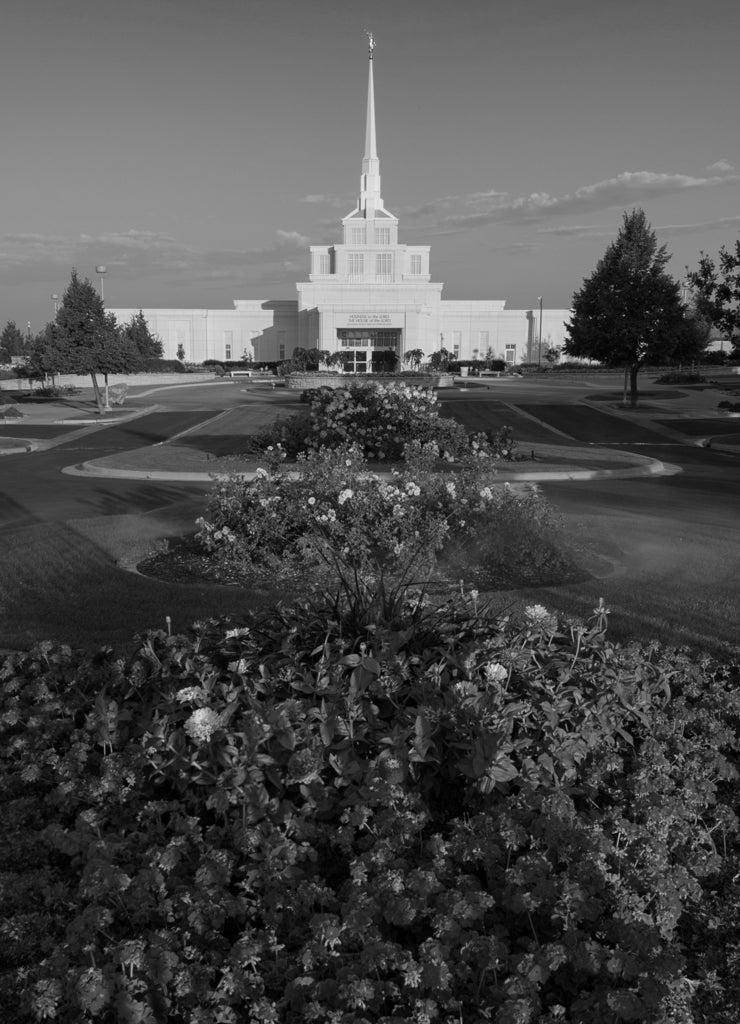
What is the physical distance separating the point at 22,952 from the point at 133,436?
28576 mm

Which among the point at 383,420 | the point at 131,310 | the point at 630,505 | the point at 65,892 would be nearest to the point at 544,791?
the point at 65,892

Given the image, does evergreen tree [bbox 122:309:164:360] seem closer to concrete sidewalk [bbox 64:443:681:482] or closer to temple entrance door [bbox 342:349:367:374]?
temple entrance door [bbox 342:349:367:374]

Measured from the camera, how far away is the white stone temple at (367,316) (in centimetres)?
8138

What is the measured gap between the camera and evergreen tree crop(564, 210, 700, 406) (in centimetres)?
4041

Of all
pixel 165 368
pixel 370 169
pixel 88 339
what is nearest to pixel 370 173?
pixel 370 169

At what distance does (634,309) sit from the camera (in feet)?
133

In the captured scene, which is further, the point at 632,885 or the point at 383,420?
the point at 383,420

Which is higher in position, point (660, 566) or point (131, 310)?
point (131, 310)

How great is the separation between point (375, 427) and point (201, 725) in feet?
49.2

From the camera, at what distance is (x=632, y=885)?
10.5 ft

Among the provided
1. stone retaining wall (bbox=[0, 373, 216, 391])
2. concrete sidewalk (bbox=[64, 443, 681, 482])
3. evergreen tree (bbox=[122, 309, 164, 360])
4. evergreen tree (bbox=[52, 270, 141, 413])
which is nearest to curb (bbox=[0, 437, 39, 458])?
concrete sidewalk (bbox=[64, 443, 681, 482])

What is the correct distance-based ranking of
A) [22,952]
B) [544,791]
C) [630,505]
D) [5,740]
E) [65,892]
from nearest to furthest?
[22,952] → [65,892] → [544,791] → [5,740] → [630,505]

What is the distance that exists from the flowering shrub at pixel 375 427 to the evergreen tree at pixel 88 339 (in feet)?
78.1

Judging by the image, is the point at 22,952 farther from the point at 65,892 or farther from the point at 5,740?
the point at 5,740
